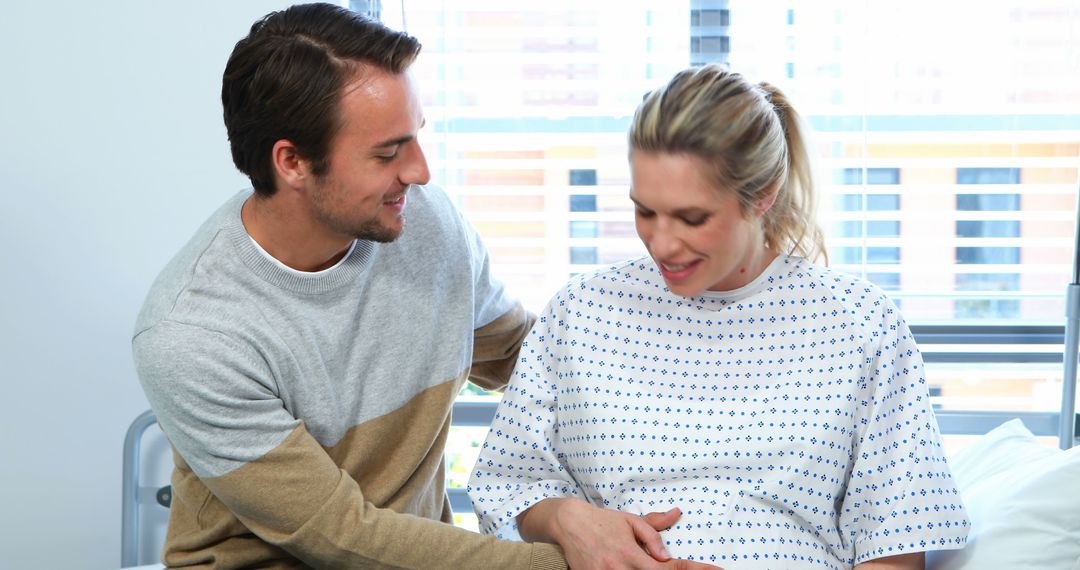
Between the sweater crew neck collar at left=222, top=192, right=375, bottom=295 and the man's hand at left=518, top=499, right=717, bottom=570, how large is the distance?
1.51 ft

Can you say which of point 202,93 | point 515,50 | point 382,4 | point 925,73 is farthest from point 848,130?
point 202,93

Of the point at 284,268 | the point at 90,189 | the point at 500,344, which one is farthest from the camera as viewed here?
the point at 90,189

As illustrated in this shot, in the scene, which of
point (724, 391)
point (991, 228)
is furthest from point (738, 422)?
point (991, 228)

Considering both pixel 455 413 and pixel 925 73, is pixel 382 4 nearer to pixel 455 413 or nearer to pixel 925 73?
pixel 455 413

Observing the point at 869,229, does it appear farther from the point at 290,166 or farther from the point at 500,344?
the point at 290,166

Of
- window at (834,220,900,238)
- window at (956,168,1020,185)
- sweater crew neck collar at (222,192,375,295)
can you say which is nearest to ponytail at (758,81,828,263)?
sweater crew neck collar at (222,192,375,295)

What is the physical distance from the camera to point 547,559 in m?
1.39

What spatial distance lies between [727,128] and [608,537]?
1.73ft

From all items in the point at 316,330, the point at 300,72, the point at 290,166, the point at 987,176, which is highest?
the point at 300,72

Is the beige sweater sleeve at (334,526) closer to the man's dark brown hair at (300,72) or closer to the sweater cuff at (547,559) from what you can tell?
the sweater cuff at (547,559)

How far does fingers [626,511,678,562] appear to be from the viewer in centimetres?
130

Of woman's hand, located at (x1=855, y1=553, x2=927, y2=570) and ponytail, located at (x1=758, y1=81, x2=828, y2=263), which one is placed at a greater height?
ponytail, located at (x1=758, y1=81, x2=828, y2=263)

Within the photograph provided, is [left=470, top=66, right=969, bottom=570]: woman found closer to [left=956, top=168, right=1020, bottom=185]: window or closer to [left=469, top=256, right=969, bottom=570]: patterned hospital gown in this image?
[left=469, top=256, right=969, bottom=570]: patterned hospital gown

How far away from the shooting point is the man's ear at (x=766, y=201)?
134 cm
